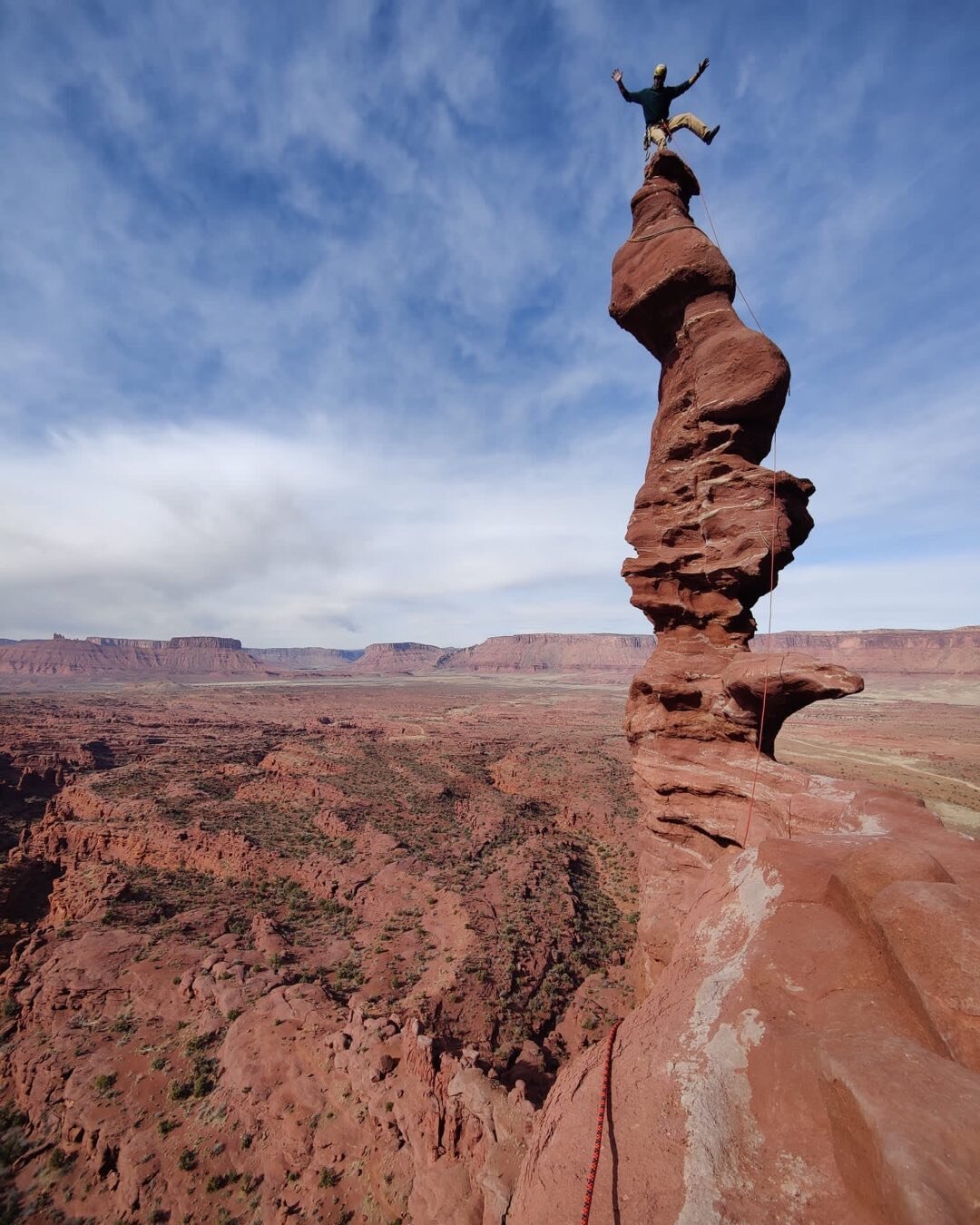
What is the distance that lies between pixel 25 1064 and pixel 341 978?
354 inches

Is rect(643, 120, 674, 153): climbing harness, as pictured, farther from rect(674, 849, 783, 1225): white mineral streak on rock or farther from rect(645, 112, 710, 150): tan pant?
rect(674, 849, 783, 1225): white mineral streak on rock

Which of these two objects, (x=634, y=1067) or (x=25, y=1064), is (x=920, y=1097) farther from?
(x=25, y=1064)

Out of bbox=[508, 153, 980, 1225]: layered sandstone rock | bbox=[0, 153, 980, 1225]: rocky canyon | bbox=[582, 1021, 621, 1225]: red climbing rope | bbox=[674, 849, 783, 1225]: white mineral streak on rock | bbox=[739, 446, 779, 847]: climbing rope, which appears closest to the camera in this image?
bbox=[508, 153, 980, 1225]: layered sandstone rock

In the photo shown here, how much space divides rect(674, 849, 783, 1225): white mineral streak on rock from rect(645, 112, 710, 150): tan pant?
58.3 ft

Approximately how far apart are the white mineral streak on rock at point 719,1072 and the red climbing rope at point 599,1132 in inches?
43.5

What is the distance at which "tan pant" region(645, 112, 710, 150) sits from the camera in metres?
13.6

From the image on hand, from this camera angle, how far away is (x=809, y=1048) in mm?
5391

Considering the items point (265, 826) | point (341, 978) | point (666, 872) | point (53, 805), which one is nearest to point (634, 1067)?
point (666, 872)

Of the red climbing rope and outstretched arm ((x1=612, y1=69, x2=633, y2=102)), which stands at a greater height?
outstretched arm ((x1=612, y1=69, x2=633, y2=102))

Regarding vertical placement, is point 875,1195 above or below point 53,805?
above

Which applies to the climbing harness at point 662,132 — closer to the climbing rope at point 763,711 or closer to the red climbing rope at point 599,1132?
the climbing rope at point 763,711

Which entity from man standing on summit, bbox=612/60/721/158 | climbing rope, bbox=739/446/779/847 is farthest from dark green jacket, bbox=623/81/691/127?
climbing rope, bbox=739/446/779/847

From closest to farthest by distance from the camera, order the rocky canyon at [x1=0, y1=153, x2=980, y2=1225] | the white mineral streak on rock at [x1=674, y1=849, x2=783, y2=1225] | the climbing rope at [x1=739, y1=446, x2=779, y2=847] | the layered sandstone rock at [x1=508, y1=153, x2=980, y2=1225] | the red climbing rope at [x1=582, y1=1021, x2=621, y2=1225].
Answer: the layered sandstone rock at [x1=508, y1=153, x2=980, y2=1225]
the white mineral streak on rock at [x1=674, y1=849, x2=783, y2=1225]
the rocky canyon at [x1=0, y1=153, x2=980, y2=1225]
the red climbing rope at [x1=582, y1=1021, x2=621, y2=1225]
the climbing rope at [x1=739, y1=446, x2=779, y2=847]

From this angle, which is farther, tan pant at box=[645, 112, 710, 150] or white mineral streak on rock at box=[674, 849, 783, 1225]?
tan pant at box=[645, 112, 710, 150]
